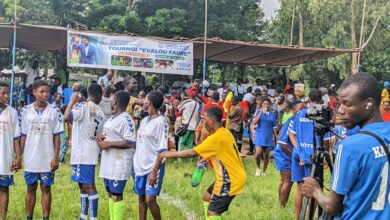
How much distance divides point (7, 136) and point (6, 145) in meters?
0.11

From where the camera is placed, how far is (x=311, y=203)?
328 cm

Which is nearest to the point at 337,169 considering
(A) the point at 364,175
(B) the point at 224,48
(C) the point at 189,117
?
(A) the point at 364,175

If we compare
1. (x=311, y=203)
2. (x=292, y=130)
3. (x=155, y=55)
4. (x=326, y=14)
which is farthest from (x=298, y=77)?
(x=311, y=203)

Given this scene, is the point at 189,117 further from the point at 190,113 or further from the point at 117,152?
the point at 117,152

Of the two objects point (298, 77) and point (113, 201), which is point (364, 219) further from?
point (298, 77)

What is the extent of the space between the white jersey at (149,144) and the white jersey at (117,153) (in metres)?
0.13

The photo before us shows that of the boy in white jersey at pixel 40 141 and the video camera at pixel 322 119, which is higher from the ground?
the video camera at pixel 322 119

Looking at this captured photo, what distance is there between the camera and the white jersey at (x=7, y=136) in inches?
227

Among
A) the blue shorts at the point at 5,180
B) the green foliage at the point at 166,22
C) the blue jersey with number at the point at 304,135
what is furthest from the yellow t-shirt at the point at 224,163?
the green foliage at the point at 166,22

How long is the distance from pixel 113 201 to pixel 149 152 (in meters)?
0.72

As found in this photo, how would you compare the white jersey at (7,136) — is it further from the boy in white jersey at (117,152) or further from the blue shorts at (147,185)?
the blue shorts at (147,185)

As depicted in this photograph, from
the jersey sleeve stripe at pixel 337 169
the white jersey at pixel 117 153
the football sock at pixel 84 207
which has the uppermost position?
the jersey sleeve stripe at pixel 337 169

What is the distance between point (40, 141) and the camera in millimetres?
5758

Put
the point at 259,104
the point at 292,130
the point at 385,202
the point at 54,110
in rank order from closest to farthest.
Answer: the point at 385,202
the point at 54,110
the point at 292,130
the point at 259,104
